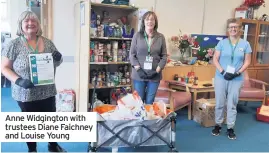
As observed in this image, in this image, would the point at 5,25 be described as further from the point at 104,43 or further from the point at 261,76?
the point at 261,76

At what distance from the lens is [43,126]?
180 centimetres

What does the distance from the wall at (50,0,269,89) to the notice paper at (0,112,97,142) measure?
1.81 m

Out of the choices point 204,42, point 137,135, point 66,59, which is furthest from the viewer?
point 204,42

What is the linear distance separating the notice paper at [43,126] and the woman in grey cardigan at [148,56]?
0.91 metres

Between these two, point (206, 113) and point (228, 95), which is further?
point (206, 113)

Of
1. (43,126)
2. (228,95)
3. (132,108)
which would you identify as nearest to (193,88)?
(228,95)

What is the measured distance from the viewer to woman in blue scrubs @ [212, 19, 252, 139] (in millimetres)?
2688

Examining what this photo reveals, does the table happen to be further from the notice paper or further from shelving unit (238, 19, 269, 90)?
the notice paper

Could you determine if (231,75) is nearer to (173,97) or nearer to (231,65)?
(231,65)

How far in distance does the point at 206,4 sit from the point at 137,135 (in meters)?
3.26

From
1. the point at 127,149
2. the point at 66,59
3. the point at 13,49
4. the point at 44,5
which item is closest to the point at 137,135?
the point at 127,149

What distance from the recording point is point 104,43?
3361 millimetres

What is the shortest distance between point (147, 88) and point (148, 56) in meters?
0.36

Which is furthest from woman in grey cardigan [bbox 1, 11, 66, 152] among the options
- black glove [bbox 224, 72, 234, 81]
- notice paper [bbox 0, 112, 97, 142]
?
black glove [bbox 224, 72, 234, 81]
